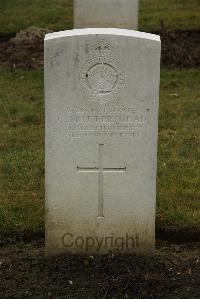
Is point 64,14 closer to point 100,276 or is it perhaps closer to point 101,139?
point 101,139

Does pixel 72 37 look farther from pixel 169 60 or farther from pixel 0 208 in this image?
pixel 169 60

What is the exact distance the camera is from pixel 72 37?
4488 mm

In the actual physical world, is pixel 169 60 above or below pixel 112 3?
below

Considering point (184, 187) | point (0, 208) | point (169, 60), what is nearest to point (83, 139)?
point (0, 208)

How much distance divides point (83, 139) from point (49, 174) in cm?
33

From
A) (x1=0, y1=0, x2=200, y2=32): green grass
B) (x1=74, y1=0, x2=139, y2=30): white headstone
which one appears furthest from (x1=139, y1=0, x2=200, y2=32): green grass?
(x1=74, y1=0, x2=139, y2=30): white headstone

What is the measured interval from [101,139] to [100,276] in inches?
35.2

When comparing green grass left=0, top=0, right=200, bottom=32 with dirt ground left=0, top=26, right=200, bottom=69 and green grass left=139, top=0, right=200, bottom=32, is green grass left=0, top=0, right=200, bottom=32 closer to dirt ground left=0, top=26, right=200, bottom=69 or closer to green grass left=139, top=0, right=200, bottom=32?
green grass left=139, top=0, right=200, bottom=32

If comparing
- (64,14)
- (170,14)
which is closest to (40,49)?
(64,14)

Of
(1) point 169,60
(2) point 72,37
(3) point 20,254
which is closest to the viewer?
(2) point 72,37

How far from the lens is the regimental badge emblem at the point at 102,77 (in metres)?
4.54

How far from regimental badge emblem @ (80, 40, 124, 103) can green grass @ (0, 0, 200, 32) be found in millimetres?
7984

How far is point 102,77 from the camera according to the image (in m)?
4.59

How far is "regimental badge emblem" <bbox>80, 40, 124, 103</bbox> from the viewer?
14.9 feet
